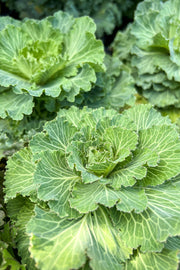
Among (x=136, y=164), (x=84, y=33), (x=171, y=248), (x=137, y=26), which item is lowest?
(x=171, y=248)

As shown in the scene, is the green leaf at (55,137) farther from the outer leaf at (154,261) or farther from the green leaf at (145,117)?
the outer leaf at (154,261)

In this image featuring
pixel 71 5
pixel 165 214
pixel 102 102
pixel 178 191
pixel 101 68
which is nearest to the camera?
pixel 165 214

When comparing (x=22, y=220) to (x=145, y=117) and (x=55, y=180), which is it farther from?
(x=145, y=117)

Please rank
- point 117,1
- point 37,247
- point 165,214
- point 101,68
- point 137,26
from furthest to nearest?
point 117,1, point 137,26, point 101,68, point 165,214, point 37,247

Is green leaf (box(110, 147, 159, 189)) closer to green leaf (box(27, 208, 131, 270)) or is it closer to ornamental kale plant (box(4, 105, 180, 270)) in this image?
ornamental kale plant (box(4, 105, 180, 270))

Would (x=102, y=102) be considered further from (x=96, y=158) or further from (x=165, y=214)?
(x=165, y=214)

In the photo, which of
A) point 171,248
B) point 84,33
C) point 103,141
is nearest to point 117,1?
point 84,33

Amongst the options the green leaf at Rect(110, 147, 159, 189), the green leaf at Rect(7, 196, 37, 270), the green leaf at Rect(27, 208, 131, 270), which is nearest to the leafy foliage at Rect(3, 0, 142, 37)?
the green leaf at Rect(110, 147, 159, 189)
